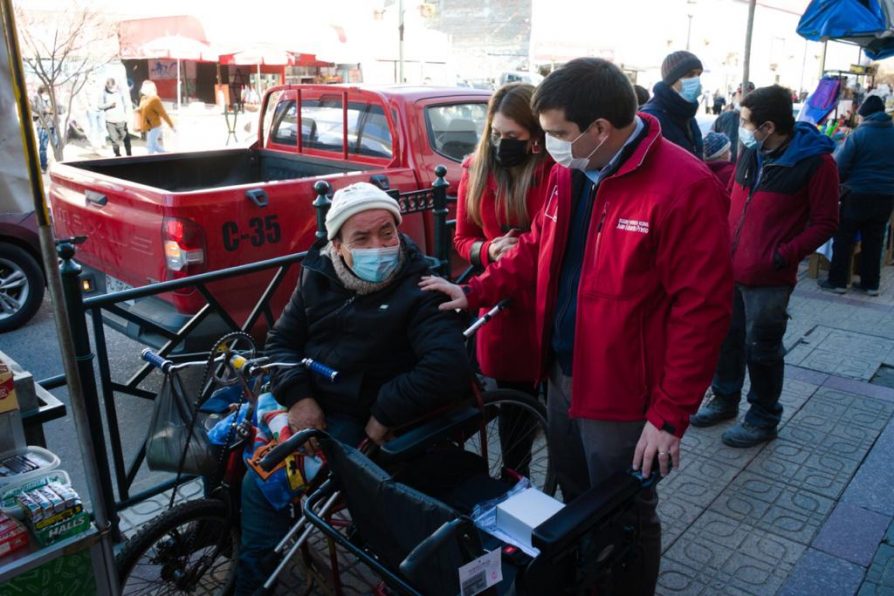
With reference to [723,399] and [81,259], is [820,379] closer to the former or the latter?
[723,399]

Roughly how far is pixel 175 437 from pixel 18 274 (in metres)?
4.78

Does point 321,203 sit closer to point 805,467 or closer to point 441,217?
point 441,217

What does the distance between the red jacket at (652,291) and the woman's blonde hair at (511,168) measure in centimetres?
80

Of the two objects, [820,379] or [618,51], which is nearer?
[820,379]

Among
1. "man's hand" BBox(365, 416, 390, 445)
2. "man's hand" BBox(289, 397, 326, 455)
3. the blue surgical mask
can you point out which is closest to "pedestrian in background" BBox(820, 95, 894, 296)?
the blue surgical mask

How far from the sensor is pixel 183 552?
2814mm

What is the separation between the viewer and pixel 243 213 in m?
4.68

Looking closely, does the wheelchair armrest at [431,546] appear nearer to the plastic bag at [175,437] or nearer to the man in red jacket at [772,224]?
the plastic bag at [175,437]

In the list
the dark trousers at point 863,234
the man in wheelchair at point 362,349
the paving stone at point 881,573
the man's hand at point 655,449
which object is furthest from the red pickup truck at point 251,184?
the dark trousers at point 863,234

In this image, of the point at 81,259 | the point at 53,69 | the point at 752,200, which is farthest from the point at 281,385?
the point at 53,69

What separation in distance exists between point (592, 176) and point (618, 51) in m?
41.4

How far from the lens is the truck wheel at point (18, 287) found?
6.48 meters

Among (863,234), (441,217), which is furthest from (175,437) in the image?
(863,234)

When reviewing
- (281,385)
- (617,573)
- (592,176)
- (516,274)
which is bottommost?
(617,573)
